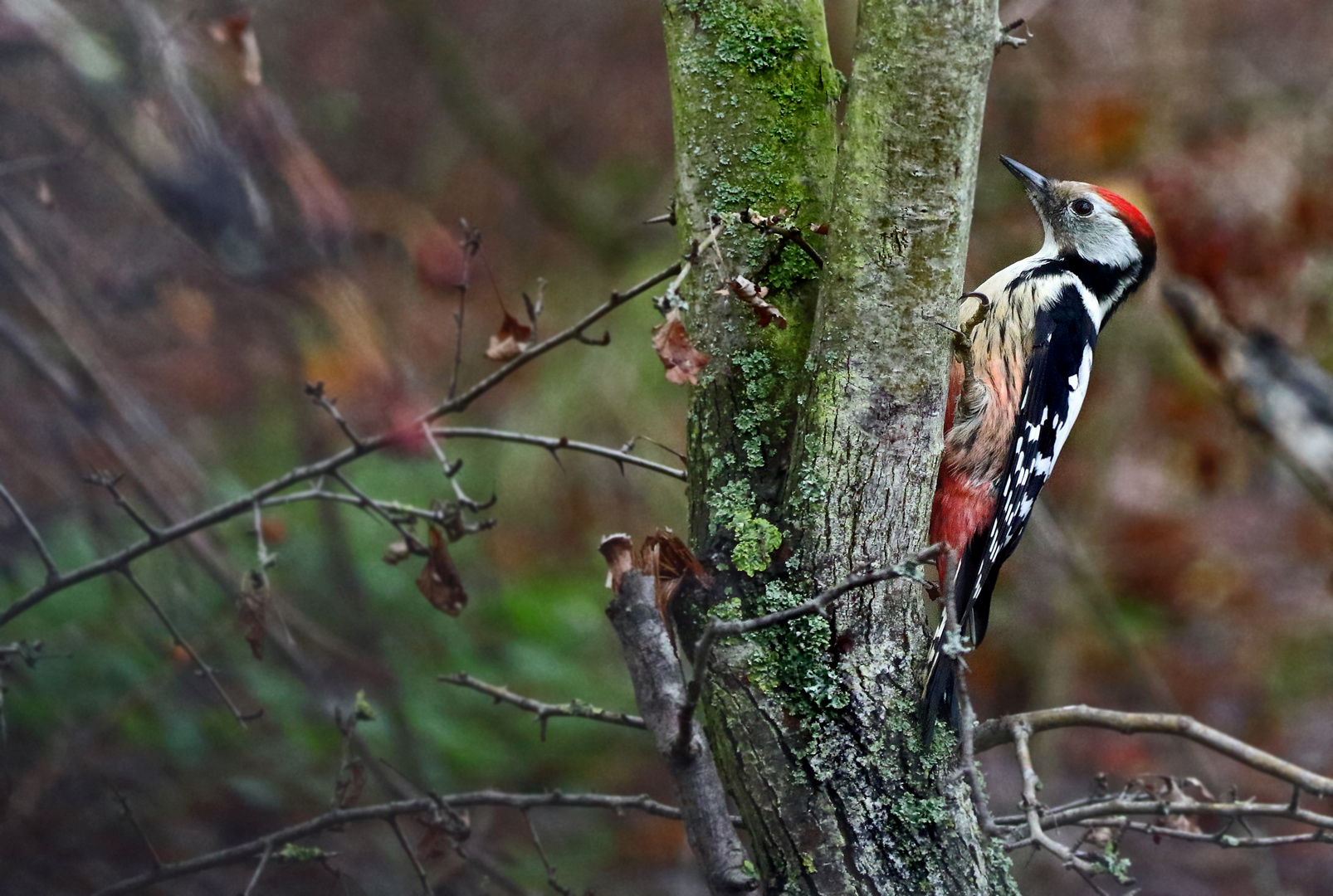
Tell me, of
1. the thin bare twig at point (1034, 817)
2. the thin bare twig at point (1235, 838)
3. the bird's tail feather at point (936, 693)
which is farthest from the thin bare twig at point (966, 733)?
the thin bare twig at point (1235, 838)

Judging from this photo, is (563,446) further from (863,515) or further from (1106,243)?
(1106,243)

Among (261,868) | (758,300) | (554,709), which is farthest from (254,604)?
(758,300)

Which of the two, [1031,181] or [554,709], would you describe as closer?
[554,709]

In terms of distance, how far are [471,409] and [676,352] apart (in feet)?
16.8

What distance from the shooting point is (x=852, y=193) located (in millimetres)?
1656

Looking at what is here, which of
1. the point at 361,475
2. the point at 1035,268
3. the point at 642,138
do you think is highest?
the point at 642,138

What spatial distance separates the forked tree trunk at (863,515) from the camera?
1609 millimetres

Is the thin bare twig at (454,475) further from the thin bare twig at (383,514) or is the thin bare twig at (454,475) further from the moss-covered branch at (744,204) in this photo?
the moss-covered branch at (744,204)

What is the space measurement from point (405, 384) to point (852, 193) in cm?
158

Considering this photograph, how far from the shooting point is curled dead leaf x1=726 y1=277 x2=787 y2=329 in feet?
5.59

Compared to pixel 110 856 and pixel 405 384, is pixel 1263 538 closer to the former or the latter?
pixel 405 384

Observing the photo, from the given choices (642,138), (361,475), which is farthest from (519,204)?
(361,475)

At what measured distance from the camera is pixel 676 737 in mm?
1507

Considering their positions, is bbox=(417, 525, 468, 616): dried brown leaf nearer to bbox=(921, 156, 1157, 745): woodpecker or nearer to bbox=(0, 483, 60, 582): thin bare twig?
bbox=(0, 483, 60, 582): thin bare twig
